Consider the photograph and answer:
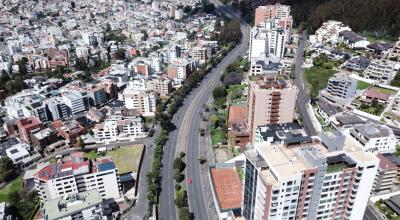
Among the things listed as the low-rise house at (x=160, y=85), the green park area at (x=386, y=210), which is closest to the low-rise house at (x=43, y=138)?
the low-rise house at (x=160, y=85)

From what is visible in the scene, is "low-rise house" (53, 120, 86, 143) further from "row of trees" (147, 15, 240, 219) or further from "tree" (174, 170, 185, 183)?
"tree" (174, 170, 185, 183)

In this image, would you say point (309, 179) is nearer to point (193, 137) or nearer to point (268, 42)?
point (193, 137)

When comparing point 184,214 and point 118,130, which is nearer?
point 184,214

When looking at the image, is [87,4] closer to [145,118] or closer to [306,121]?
[145,118]

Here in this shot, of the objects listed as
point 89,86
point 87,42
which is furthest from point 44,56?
point 89,86

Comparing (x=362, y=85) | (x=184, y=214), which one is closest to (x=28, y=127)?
(x=184, y=214)
